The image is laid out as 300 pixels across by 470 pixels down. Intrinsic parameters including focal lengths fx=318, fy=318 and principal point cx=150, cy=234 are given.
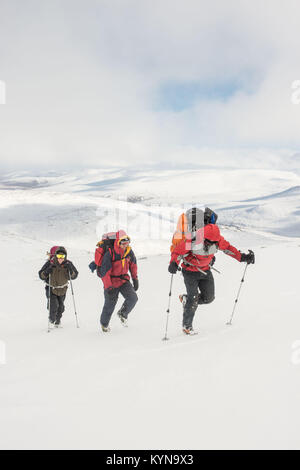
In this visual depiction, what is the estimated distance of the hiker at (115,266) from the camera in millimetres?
6918

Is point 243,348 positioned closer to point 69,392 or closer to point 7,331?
point 69,392

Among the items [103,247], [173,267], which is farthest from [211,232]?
[103,247]

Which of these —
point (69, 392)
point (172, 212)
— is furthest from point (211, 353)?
point (172, 212)

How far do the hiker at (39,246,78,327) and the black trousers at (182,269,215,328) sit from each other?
3222mm

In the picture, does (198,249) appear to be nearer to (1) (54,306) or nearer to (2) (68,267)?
(2) (68,267)

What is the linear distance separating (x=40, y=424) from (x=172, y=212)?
72170mm

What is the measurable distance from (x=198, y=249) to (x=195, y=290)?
0.86 m

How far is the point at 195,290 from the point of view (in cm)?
630

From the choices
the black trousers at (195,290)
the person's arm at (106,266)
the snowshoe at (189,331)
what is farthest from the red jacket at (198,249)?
the person's arm at (106,266)

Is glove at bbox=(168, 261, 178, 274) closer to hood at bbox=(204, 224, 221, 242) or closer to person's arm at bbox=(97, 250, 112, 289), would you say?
hood at bbox=(204, 224, 221, 242)

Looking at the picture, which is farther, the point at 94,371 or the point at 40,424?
the point at 94,371

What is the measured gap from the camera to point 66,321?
967cm

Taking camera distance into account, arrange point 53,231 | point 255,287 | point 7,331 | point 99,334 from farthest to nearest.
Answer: point 53,231, point 255,287, point 7,331, point 99,334
